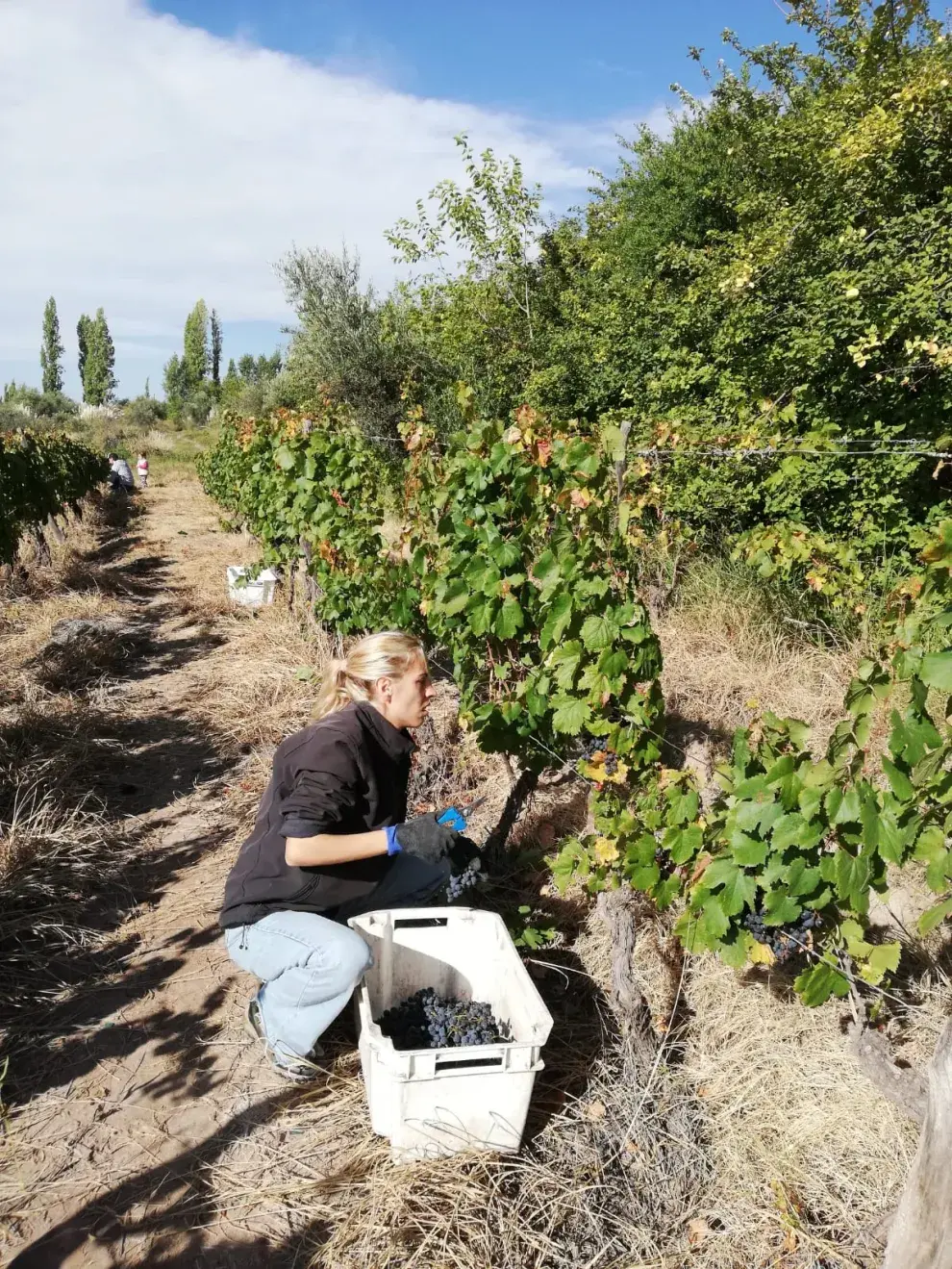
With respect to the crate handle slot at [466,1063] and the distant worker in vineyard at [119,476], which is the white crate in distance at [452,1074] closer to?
the crate handle slot at [466,1063]

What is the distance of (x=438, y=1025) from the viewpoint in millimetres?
2254

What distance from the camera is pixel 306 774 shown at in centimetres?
219

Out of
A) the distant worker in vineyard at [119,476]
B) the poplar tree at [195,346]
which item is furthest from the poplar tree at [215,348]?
the distant worker in vineyard at [119,476]

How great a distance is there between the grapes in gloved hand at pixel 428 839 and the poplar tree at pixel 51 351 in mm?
66957

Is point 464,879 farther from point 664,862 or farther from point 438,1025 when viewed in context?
point 664,862

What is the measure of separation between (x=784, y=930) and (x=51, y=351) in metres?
71.3

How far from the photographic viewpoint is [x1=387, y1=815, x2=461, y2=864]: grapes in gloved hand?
2473mm

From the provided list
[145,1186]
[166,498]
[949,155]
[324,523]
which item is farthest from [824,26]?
[166,498]

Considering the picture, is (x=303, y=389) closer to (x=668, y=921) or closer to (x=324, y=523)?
(x=324, y=523)

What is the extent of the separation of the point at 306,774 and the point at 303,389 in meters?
18.5

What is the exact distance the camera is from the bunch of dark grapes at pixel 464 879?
2.61 metres

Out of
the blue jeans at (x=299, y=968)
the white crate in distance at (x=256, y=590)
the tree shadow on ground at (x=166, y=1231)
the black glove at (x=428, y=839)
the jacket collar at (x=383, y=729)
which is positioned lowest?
the tree shadow on ground at (x=166, y=1231)

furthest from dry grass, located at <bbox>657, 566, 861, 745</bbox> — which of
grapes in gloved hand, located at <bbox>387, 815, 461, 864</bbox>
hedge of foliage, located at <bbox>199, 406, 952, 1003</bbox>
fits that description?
grapes in gloved hand, located at <bbox>387, 815, 461, 864</bbox>

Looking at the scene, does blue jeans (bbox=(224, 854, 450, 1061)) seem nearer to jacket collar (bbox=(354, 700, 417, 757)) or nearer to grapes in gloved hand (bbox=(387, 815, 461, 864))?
grapes in gloved hand (bbox=(387, 815, 461, 864))
